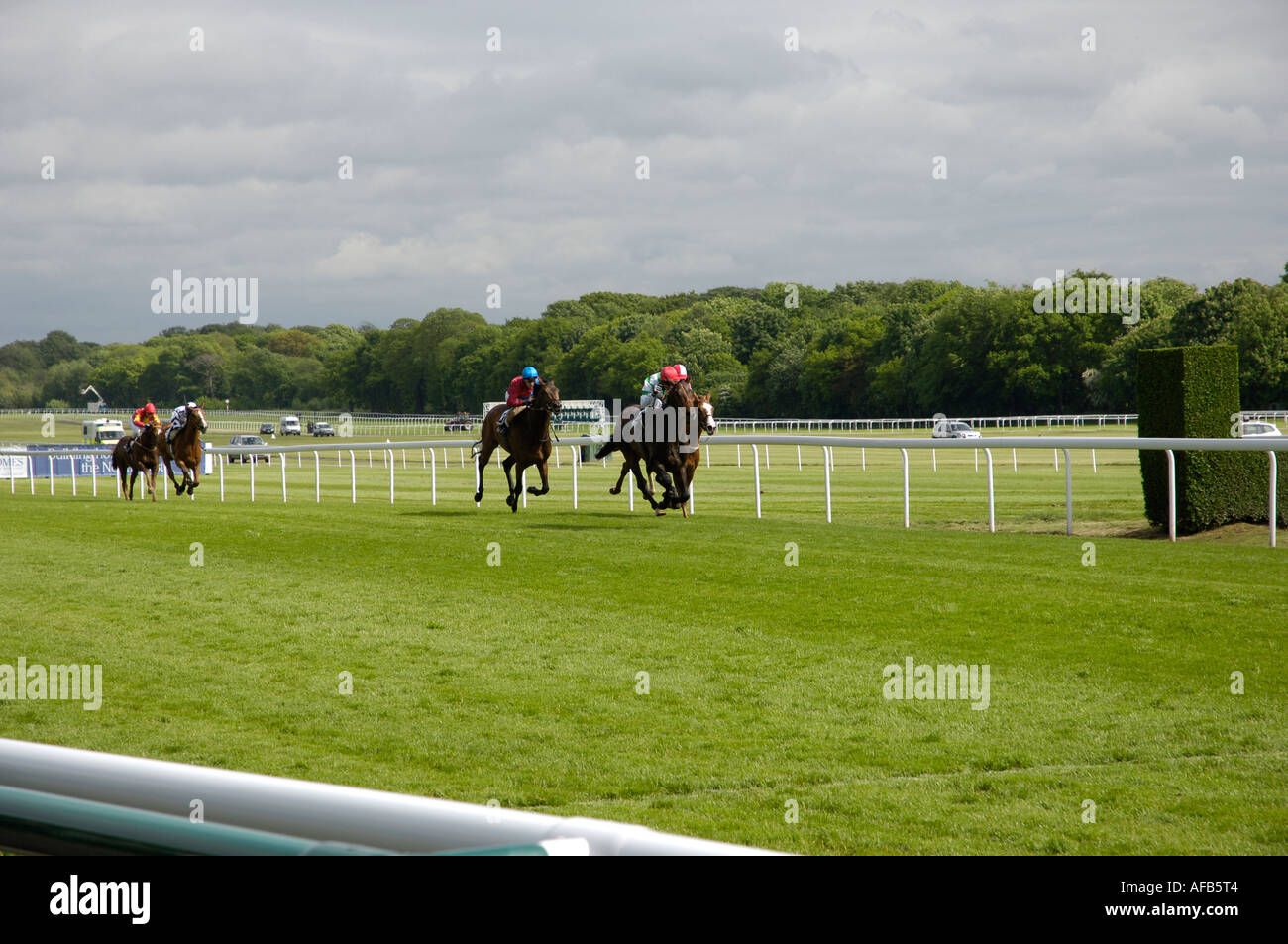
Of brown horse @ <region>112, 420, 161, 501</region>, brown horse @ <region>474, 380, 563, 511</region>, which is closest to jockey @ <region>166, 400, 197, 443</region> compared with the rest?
brown horse @ <region>112, 420, 161, 501</region>

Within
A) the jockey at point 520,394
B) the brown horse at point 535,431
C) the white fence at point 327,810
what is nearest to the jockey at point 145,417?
the brown horse at point 535,431

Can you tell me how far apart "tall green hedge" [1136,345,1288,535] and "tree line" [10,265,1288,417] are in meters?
34.8

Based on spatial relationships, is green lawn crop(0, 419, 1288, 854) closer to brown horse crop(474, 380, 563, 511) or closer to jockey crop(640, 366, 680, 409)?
brown horse crop(474, 380, 563, 511)

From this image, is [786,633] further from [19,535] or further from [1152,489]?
[19,535]

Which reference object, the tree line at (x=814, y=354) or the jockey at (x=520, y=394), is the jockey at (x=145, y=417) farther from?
the tree line at (x=814, y=354)

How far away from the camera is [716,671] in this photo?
22.6 ft

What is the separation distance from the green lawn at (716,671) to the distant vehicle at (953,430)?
84.3ft

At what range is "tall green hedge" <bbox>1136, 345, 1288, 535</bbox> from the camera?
13.5 meters

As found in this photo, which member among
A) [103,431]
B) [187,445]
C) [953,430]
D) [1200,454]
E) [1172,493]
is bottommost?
[1172,493]

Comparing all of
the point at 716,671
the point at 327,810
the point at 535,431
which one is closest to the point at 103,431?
the point at 535,431

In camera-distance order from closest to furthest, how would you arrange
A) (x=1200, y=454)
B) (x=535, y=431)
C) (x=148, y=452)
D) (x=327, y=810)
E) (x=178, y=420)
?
(x=327, y=810)
(x=1200, y=454)
(x=535, y=431)
(x=178, y=420)
(x=148, y=452)

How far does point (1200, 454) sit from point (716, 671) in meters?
8.80

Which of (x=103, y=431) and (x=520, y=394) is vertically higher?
(x=103, y=431)

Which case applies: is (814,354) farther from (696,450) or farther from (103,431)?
(696,450)
